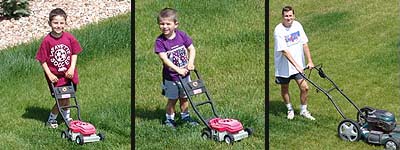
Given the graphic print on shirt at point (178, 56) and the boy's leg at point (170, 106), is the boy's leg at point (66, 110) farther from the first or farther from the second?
the graphic print on shirt at point (178, 56)

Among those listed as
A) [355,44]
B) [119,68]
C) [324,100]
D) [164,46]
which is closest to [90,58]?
[119,68]

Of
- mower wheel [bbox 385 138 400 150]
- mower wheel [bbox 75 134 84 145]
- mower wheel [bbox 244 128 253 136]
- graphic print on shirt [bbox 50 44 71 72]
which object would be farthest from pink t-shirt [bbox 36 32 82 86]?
mower wheel [bbox 385 138 400 150]

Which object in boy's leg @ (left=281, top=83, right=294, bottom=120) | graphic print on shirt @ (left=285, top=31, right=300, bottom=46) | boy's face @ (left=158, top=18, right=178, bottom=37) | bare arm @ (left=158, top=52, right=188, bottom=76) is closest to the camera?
boy's face @ (left=158, top=18, right=178, bottom=37)

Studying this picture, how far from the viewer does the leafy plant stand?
28.8 feet

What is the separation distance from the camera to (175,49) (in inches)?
237

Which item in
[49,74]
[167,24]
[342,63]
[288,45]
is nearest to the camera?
[167,24]

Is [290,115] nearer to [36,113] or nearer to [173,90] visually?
[173,90]

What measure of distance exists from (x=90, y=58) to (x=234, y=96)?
161 cm

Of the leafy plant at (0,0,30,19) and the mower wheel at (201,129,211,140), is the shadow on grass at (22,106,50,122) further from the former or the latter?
the leafy plant at (0,0,30,19)

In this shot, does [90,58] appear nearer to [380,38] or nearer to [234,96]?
[234,96]

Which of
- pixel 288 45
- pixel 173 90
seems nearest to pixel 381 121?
pixel 288 45

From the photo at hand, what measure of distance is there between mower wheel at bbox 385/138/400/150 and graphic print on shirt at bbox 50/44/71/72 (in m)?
2.71

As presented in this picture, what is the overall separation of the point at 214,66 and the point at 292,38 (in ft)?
3.33

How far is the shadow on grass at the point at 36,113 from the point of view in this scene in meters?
6.60
